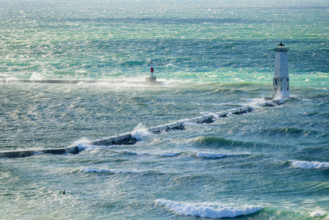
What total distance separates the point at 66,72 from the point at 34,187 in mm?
51208

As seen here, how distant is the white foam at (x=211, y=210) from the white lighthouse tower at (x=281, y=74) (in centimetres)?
2765

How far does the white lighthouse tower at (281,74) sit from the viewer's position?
57875mm

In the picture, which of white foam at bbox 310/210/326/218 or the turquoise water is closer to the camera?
white foam at bbox 310/210/326/218

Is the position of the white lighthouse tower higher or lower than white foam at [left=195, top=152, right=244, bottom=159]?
higher

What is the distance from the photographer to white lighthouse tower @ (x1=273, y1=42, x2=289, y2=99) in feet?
190

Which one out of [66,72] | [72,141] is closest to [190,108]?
[72,141]

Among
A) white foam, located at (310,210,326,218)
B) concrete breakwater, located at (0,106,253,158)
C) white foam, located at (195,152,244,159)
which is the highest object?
concrete breakwater, located at (0,106,253,158)

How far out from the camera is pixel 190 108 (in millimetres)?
57062

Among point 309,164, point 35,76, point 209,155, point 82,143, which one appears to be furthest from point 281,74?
point 35,76

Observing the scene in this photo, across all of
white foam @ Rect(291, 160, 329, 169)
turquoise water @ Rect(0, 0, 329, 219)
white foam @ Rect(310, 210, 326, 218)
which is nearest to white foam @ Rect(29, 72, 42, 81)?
turquoise water @ Rect(0, 0, 329, 219)

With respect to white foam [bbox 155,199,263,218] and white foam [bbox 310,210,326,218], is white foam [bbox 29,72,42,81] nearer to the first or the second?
white foam [bbox 155,199,263,218]

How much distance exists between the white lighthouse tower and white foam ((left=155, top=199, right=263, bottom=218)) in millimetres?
27653

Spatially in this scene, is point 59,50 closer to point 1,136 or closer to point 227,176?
point 1,136

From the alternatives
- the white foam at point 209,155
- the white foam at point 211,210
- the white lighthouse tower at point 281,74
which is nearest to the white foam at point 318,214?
the white foam at point 211,210
